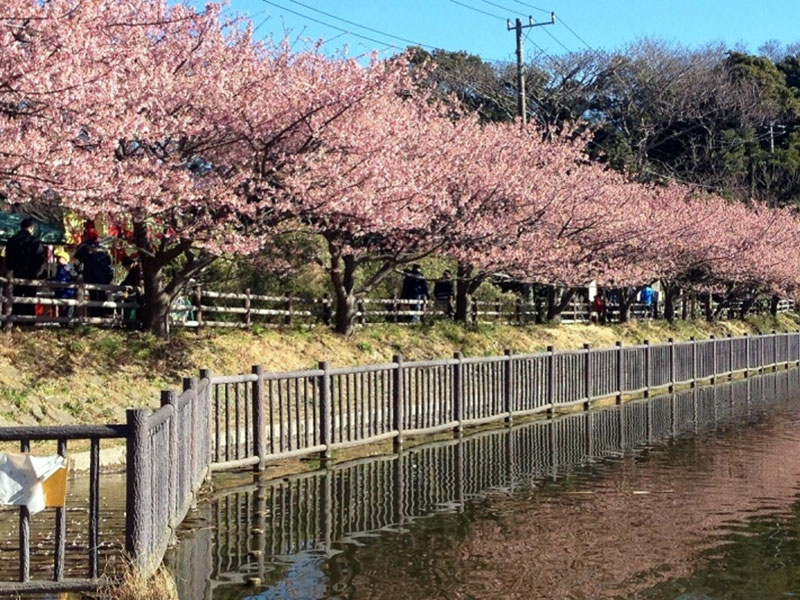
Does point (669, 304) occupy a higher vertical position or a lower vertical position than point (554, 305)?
higher

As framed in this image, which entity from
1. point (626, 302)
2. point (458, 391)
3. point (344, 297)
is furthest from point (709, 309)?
point (458, 391)

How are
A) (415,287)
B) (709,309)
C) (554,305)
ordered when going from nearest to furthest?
(415,287)
(554,305)
(709,309)

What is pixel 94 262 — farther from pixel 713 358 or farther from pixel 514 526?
pixel 713 358

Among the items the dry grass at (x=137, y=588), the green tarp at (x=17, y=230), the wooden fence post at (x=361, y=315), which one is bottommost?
the dry grass at (x=137, y=588)

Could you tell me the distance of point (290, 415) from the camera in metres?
14.1

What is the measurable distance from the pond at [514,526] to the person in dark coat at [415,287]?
10761 millimetres

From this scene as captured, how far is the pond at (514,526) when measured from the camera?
8211 millimetres

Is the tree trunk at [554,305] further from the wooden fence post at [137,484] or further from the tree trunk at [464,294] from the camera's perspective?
the wooden fence post at [137,484]

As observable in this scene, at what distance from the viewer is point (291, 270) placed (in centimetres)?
2362

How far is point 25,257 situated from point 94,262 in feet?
4.53

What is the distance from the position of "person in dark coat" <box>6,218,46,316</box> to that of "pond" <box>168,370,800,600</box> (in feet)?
21.9

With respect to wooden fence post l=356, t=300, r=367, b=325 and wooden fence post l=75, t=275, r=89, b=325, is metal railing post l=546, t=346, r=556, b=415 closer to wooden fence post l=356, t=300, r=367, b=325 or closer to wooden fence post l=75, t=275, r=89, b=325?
wooden fence post l=356, t=300, r=367, b=325

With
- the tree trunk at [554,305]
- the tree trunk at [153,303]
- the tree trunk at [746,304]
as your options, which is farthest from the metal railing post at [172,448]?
the tree trunk at [746,304]

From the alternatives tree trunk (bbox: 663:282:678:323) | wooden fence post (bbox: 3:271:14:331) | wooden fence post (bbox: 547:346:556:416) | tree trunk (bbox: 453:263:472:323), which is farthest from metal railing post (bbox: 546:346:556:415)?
tree trunk (bbox: 663:282:678:323)
